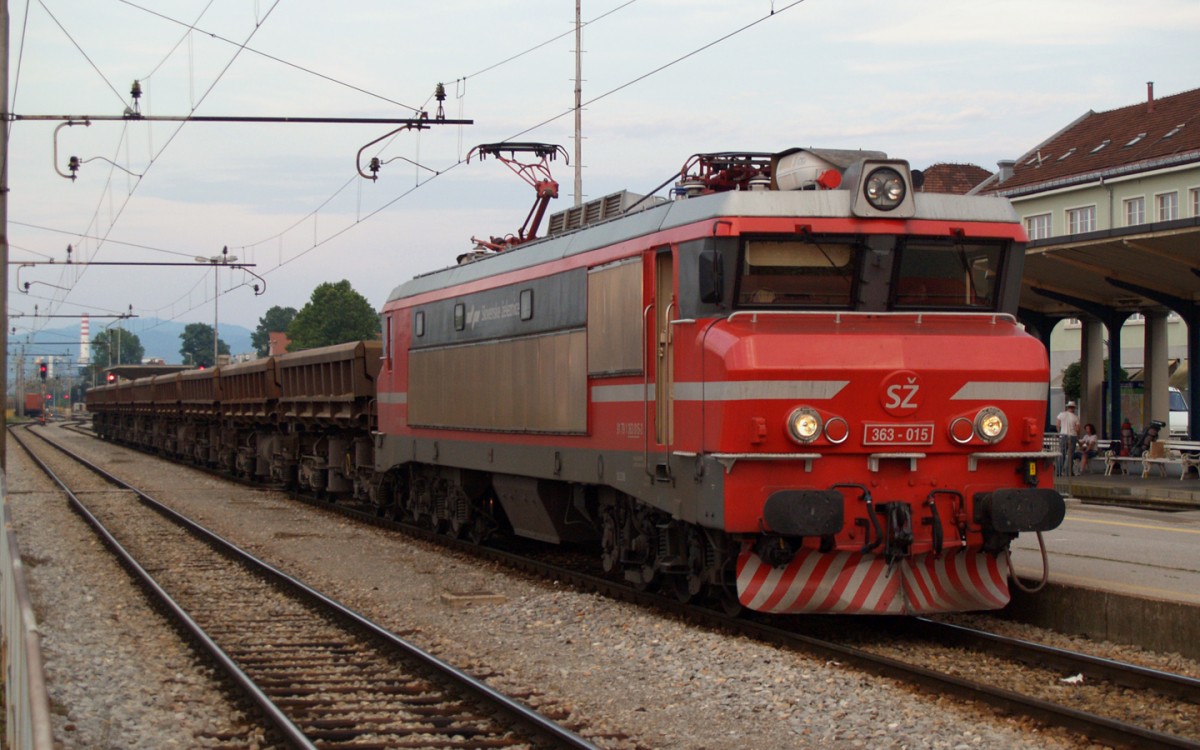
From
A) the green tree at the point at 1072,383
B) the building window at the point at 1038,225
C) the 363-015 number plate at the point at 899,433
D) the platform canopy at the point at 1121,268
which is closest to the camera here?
the 363-015 number plate at the point at 899,433

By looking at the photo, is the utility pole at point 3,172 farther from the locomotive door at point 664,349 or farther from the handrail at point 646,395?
the locomotive door at point 664,349

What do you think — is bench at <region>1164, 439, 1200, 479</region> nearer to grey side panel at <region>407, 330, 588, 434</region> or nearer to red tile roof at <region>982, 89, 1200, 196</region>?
grey side panel at <region>407, 330, 588, 434</region>

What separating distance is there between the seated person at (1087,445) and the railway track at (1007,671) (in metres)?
18.8

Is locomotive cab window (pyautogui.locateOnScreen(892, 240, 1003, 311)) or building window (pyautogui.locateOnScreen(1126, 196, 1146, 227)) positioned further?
building window (pyautogui.locateOnScreen(1126, 196, 1146, 227))

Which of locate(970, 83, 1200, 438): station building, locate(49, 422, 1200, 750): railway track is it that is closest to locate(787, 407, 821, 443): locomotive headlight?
locate(49, 422, 1200, 750): railway track

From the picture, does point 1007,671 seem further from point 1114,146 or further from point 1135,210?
point 1114,146

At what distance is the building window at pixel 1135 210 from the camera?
44.3 m

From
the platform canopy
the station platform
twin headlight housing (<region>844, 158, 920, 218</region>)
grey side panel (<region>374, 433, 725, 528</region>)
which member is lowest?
the station platform

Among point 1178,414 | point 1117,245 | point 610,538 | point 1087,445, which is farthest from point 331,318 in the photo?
point 610,538

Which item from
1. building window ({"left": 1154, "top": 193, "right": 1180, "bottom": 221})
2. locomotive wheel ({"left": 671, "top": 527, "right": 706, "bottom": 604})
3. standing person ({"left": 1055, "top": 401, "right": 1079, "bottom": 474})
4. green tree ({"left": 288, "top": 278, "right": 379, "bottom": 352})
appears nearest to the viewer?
locomotive wheel ({"left": 671, "top": 527, "right": 706, "bottom": 604})

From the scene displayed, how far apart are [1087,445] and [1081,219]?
21295 mm

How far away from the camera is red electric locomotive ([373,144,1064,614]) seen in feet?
32.1

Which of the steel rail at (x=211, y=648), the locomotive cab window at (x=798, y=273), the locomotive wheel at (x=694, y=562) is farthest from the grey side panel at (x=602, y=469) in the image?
the steel rail at (x=211, y=648)

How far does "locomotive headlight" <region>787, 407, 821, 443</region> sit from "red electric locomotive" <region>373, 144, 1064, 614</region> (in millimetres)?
10
